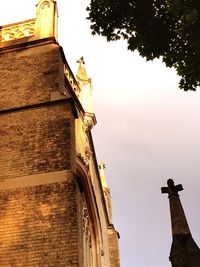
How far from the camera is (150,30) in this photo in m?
6.05

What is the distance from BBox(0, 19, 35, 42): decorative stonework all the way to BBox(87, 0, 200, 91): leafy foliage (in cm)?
520

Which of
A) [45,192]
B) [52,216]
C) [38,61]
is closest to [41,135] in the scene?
[45,192]

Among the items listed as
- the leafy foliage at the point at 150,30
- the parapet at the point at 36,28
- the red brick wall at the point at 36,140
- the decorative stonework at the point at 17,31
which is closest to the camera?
the leafy foliage at the point at 150,30

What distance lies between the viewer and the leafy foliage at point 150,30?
5.77 meters

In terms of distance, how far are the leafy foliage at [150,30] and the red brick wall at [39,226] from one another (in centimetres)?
270

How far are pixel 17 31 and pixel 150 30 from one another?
6209mm

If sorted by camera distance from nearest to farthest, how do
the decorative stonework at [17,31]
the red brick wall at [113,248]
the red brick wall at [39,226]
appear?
the red brick wall at [39,226]
the decorative stonework at [17,31]
the red brick wall at [113,248]

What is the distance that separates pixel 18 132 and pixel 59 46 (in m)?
2.97

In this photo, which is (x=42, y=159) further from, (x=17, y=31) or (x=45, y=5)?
(x=45, y=5)

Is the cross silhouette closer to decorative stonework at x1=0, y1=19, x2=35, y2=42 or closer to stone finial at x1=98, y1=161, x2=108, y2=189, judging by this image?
decorative stonework at x1=0, y1=19, x2=35, y2=42

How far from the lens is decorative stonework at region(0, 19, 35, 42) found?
36.5ft

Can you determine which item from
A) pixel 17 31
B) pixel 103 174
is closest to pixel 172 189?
pixel 17 31

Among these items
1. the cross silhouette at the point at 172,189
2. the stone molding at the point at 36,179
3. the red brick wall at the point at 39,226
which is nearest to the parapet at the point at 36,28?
the stone molding at the point at 36,179

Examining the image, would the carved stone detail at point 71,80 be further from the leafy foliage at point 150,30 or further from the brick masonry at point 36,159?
the leafy foliage at point 150,30
